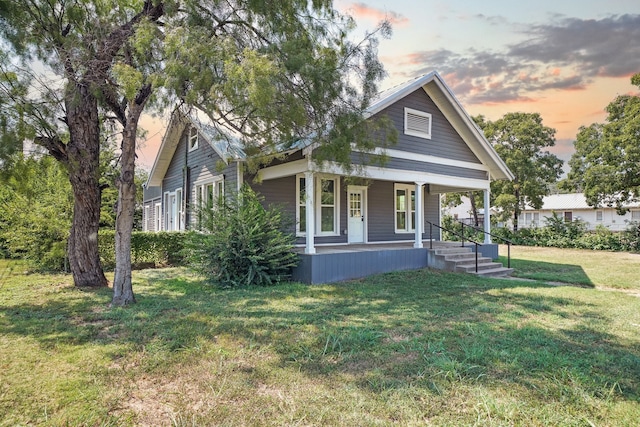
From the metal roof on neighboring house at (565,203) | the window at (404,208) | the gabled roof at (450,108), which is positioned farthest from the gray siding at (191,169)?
the metal roof on neighboring house at (565,203)

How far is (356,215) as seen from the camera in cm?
1312

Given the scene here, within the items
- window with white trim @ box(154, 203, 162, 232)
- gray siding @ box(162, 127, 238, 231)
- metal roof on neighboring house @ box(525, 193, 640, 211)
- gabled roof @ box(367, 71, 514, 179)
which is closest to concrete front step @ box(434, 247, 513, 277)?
gabled roof @ box(367, 71, 514, 179)

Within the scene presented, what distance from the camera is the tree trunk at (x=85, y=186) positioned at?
26.5 feet

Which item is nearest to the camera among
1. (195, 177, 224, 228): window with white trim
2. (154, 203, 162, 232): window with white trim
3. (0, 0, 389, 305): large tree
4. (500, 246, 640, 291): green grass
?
(0, 0, 389, 305): large tree

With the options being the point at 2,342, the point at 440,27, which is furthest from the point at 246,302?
the point at 440,27

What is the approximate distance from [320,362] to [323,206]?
27.5 feet

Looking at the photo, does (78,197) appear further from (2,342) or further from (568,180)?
(568,180)

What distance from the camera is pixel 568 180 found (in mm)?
23781

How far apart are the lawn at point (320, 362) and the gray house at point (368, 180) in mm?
3341

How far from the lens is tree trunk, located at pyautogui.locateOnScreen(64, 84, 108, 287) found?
807 centimetres

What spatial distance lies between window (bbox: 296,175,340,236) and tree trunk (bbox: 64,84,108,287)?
17.3 feet

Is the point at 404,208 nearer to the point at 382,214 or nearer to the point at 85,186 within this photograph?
the point at 382,214

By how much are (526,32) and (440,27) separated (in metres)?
2.59

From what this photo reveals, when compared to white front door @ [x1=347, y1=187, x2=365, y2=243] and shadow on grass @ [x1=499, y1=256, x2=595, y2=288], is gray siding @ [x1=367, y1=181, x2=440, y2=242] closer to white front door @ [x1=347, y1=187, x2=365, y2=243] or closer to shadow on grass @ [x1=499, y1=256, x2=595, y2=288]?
white front door @ [x1=347, y1=187, x2=365, y2=243]
